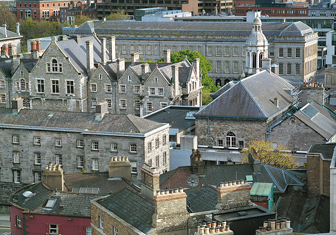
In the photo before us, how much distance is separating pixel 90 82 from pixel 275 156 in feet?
132

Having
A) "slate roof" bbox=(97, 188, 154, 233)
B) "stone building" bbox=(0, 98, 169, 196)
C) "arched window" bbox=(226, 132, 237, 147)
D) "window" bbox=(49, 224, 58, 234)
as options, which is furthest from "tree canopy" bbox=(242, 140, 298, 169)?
"slate roof" bbox=(97, 188, 154, 233)

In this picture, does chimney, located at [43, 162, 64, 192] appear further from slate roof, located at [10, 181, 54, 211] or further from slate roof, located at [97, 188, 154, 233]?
slate roof, located at [97, 188, 154, 233]

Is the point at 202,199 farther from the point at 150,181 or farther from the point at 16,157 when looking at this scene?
the point at 16,157

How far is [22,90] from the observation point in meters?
110

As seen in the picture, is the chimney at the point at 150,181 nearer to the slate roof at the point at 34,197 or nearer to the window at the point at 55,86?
the slate roof at the point at 34,197

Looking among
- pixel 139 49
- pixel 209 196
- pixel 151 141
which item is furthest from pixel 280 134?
pixel 139 49

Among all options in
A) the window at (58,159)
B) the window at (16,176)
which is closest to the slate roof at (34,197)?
the window at (58,159)

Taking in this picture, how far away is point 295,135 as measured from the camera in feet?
263

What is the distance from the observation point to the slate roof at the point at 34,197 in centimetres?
5612

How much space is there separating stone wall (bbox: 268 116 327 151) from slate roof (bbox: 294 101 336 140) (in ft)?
1.78

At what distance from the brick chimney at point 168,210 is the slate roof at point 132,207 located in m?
0.80

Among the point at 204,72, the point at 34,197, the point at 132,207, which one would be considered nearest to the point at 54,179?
the point at 34,197

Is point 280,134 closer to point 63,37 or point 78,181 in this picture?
point 78,181

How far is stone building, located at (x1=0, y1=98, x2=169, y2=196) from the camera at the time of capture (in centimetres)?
7838
